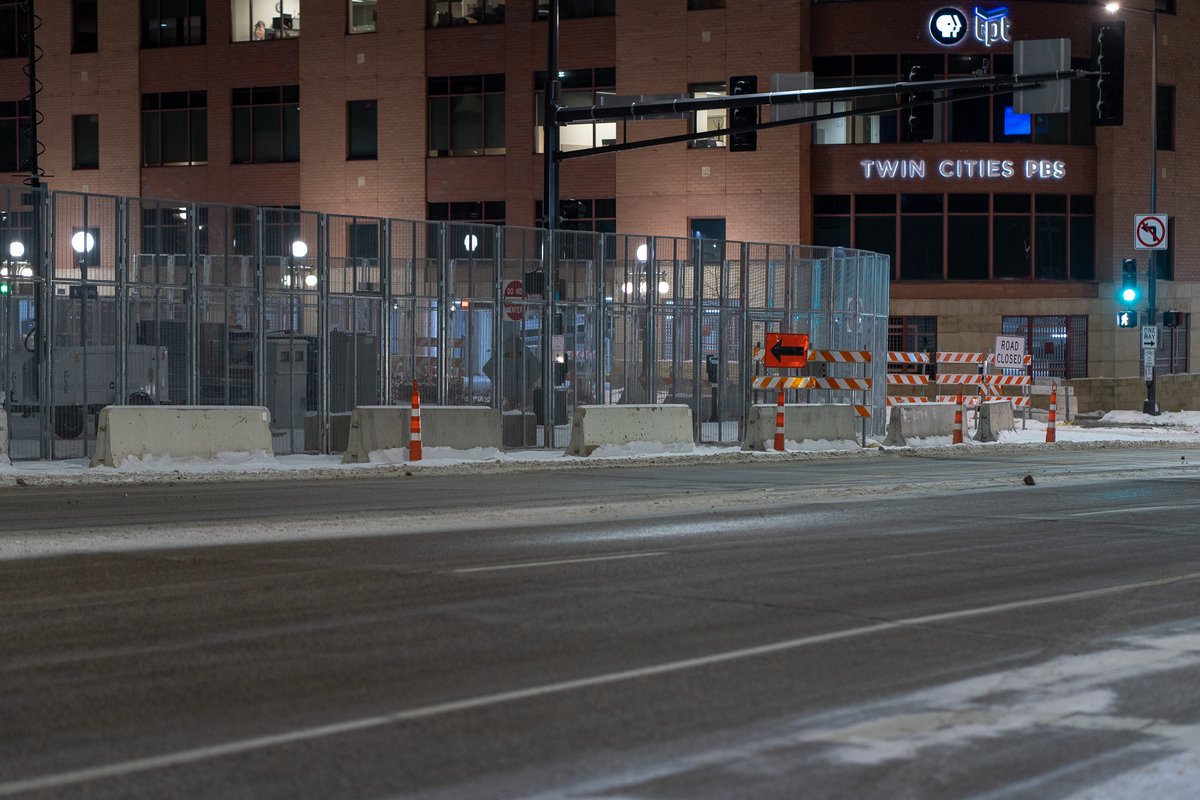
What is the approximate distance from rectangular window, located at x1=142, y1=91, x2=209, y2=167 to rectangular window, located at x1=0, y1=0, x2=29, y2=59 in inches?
219

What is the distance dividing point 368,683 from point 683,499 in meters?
10.7

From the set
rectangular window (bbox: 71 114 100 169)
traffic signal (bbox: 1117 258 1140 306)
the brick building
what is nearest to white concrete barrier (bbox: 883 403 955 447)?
traffic signal (bbox: 1117 258 1140 306)

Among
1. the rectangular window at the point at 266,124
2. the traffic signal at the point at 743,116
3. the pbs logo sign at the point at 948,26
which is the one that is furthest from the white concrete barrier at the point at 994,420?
the rectangular window at the point at 266,124

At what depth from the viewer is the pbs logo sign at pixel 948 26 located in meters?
51.8

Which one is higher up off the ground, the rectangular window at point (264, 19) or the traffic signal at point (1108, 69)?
the rectangular window at point (264, 19)

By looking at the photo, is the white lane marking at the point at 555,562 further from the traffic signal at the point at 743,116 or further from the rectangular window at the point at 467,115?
the rectangular window at the point at 467,115

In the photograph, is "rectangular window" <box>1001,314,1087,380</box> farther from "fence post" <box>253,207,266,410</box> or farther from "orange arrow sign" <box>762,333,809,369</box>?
"fence post" <box>253,207,266,410</box>

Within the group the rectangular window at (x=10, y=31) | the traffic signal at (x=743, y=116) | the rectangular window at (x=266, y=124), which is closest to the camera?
the traffic signal at (x=743, y=116)

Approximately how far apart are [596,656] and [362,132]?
49370 mm

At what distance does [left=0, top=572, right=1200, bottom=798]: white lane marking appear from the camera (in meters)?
6.05

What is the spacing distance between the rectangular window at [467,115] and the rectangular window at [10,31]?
1564 centimetres

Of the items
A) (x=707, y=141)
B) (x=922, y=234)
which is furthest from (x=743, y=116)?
(x=922, y=234)

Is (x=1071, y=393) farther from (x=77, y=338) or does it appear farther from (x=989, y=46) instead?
(x=77, y=338)

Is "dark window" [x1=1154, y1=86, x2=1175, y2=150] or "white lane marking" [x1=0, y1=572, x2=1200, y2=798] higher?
"dark window" [x1=1154, y1=86, x2=1175, y2=150]
